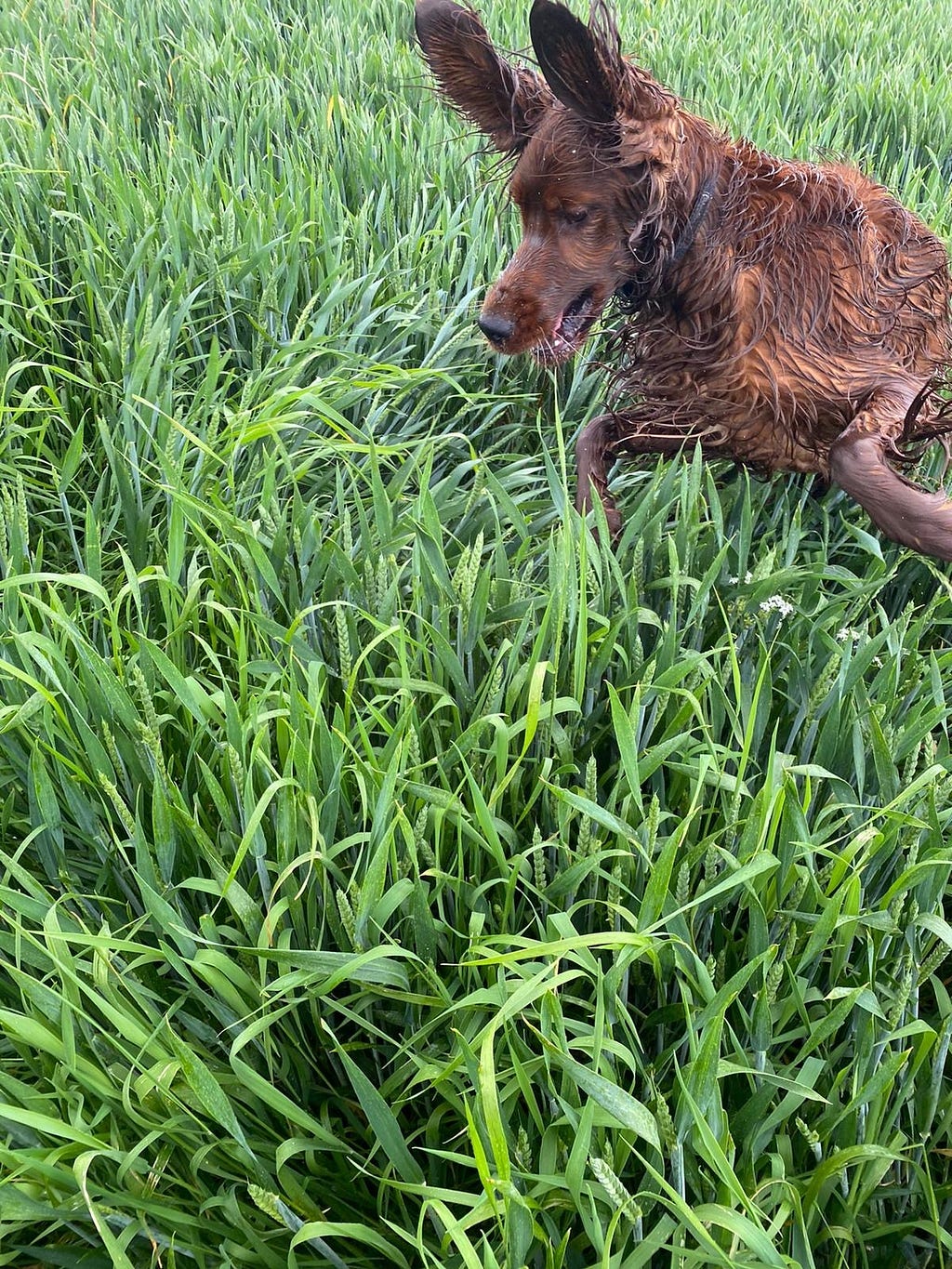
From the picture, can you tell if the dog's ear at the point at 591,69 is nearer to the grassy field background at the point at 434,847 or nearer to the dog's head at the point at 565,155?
the dog's head at the point at 565,155

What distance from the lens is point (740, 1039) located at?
1.20 metres

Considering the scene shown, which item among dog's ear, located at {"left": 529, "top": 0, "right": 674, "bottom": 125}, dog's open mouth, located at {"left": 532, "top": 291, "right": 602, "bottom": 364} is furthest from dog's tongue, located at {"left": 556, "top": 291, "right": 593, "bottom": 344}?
dog's ear, located at {"left": 529, "top": 0, "right": 674, "bottom": 125}

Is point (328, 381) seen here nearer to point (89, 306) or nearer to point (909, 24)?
point (89, 306)

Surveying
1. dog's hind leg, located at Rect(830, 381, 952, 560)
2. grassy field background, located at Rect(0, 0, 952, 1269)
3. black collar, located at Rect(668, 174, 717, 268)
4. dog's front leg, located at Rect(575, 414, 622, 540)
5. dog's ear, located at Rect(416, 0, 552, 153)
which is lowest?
grassy field background, located at Rect(0, 0, 952, 1269)

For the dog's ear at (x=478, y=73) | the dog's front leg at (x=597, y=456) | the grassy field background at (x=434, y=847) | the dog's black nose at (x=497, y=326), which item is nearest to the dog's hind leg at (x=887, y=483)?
the grassy field background at (x=434, y=847)

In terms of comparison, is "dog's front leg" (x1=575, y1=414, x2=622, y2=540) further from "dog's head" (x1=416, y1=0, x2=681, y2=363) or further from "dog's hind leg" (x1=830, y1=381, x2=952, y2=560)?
"dog's hind leg" (x1=830, y1=381, x2=952, y2=560)

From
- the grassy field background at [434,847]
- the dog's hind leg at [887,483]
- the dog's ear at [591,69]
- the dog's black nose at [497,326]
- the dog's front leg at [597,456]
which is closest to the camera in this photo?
the grassy field background at [434,847]

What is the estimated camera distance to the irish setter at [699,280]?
62.9 inches

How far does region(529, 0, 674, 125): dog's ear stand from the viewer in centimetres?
144

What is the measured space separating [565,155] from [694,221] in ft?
0.76

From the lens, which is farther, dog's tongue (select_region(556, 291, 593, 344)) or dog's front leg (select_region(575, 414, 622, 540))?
dog's front leg (select_region(575, 414, 622, 540))

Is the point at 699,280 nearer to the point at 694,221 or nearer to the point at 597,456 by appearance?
the point at 694,221

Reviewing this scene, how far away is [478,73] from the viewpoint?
1.77 metres

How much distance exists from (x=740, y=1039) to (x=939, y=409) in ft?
4.27
